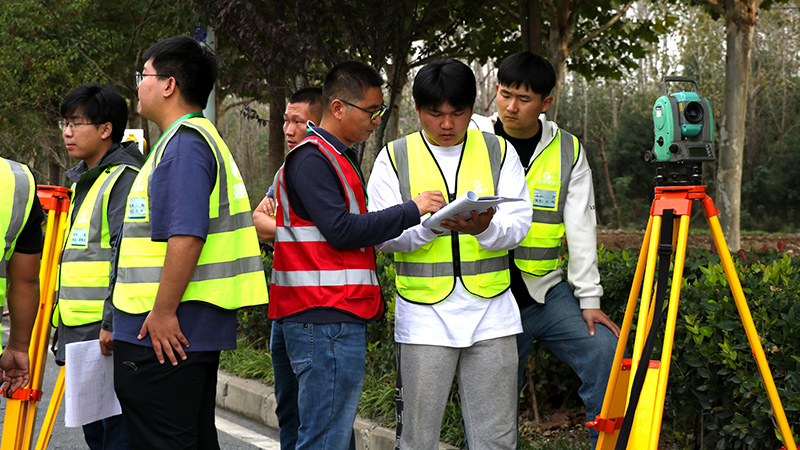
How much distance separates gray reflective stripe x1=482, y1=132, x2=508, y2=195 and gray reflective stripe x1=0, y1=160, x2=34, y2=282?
167cm

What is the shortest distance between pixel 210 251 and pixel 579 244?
1.55 metres

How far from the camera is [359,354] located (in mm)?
2986

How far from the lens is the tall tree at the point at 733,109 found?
30.0ft

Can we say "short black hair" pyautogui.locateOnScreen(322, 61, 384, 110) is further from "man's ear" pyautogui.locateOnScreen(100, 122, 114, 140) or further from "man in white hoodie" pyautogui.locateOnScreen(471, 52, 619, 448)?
"man's ear" pyautogui.locateOnScreen(100, 122, 114, 140)

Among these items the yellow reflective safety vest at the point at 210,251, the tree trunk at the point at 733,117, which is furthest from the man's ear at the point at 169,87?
the tree trunk at the point at 733,117

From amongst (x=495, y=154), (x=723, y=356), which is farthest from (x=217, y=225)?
(x=723, y=356)

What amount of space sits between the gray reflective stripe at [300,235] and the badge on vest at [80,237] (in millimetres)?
979

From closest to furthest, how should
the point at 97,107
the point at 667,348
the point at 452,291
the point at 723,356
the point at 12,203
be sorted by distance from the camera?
the point at 12,203, the point at 667,348, the point at 452,291, the point at 723,356, the point at 97,107

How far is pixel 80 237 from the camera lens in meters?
3.44

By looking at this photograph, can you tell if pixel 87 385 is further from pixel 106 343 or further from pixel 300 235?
pixel 300 235

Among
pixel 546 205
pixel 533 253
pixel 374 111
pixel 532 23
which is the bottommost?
pixel 533 253

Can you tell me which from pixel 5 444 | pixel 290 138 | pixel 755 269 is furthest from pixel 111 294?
pixel 755 269

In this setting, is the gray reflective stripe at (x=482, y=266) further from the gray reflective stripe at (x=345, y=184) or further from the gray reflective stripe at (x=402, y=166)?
the gray reflective stripe at (x=345, y=184)

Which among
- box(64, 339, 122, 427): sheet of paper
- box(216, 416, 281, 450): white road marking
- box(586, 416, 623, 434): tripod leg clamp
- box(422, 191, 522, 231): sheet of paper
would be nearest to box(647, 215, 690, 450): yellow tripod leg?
box(586, 416, 623, 434): tripod leg clamp
